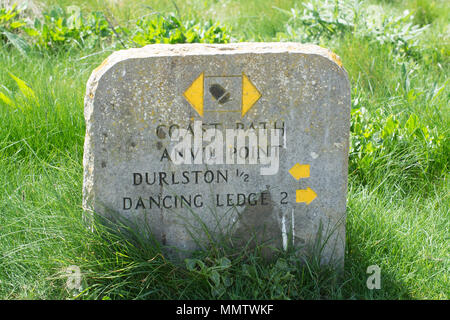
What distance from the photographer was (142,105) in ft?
7.80

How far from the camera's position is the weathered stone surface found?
237 centimetres

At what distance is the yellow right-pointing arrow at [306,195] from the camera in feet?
8.29

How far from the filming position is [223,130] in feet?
8.04

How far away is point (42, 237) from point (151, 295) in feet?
1.97

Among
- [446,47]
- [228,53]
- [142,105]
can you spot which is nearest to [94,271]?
[142,105]

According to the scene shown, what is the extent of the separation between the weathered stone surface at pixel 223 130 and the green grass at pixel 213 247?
5.6 inches

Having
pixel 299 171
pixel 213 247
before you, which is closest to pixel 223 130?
pixel 299 171

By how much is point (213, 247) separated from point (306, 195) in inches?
18.8

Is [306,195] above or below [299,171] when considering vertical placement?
below

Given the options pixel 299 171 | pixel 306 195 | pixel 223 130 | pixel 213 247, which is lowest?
pixel 213 247

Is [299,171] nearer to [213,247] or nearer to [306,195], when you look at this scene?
[306,195]

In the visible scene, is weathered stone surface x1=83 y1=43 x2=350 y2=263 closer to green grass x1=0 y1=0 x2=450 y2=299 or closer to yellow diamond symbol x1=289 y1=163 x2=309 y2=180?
yellow diamond symbol x1=289 y1=163 x2=309 y2=180

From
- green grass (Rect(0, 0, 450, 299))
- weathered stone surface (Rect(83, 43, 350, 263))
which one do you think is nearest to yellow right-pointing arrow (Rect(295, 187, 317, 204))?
weathered stone surface (Rect(83, 43, 350, 263))

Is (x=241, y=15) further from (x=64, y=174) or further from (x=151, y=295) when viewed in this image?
(x=151, y=295)
